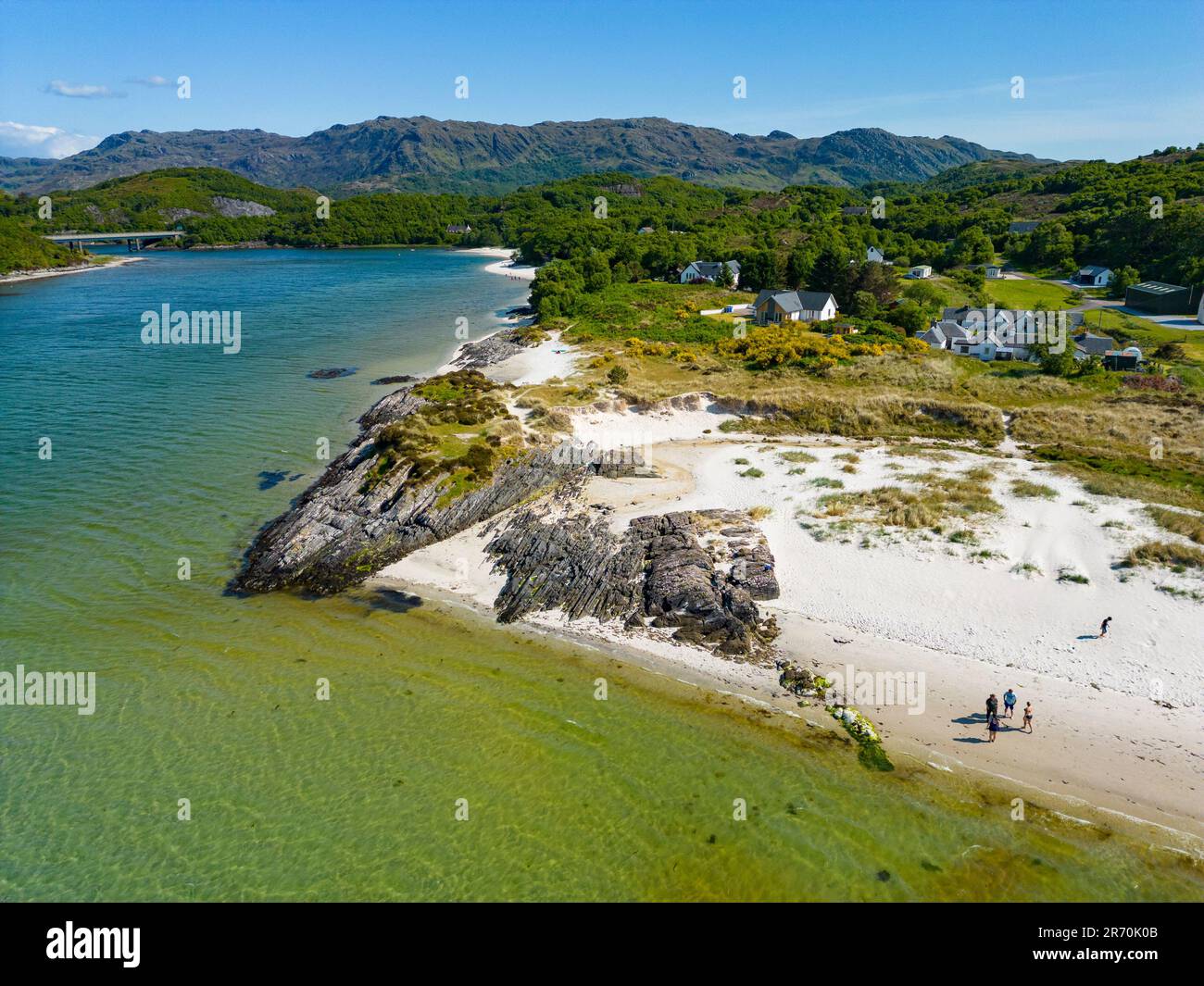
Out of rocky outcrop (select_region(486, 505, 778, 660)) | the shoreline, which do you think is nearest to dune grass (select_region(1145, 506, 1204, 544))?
rocky outcrop (select_region(486, 505, 778, 660))

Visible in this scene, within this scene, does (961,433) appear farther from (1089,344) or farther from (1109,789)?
(1109,789)

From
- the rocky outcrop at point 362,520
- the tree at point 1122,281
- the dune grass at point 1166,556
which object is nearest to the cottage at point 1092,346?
the dune grass at point 1166,556

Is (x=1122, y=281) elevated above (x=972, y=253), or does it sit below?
below

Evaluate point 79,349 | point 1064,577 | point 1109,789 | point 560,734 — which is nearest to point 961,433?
point 1064,577

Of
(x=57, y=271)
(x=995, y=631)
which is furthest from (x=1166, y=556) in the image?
(x=57, y=271)

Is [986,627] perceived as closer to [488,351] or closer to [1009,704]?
A: [1009,704]
